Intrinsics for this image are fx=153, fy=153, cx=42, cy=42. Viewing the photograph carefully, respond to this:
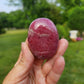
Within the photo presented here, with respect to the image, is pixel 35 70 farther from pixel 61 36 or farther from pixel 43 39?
pixel 61 36

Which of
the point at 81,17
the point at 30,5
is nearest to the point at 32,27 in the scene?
the point at 81,17

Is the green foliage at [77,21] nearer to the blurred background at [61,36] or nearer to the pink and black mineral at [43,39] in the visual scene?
the blurred background at [61,36]

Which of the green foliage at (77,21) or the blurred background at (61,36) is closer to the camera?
the blurred background at (61,36)

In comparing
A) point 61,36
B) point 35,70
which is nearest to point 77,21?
point 61,36

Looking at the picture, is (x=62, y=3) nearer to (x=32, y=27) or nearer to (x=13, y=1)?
(x=13, y=1)

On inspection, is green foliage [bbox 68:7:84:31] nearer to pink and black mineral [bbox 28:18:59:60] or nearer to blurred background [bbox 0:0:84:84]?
blurred background [bbox 0:0:84:84]

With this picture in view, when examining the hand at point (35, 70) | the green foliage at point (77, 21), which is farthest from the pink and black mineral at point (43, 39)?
the green foliage at point (77, 21)
